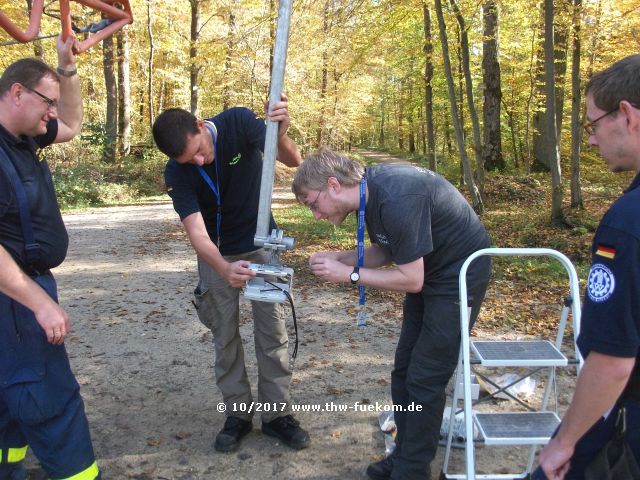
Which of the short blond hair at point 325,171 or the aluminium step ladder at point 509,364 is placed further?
the short blond hair at point 325,171

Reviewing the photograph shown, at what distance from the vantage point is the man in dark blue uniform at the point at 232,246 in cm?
317

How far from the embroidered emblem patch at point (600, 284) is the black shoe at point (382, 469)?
1.98 metres

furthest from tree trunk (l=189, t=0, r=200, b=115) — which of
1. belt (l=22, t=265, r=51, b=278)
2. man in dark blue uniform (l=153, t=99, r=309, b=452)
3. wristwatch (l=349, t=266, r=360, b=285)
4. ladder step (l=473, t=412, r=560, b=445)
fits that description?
ladder step (l=473, t=412, r=560, b=445)

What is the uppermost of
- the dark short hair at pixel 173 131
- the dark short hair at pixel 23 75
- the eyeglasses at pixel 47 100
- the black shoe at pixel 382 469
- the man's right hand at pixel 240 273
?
the dark short hair at pixel 23 75

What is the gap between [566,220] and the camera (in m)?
9.75

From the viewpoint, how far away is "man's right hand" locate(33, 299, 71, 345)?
2305mm

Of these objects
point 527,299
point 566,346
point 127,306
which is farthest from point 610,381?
point 127,306

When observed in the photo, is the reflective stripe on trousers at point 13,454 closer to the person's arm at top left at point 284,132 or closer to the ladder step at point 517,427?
the person's arm at top left at point 284,132

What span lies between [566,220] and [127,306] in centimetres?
801

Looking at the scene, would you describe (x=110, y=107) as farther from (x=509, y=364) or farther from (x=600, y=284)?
(x=600, y=284)

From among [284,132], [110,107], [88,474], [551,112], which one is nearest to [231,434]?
[88,474]

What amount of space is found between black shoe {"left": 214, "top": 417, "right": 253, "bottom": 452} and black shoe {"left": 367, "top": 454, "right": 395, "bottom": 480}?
0.93 m

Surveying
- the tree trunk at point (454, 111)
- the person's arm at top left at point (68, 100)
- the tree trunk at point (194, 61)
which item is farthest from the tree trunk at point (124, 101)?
the person's arm at top left at point (68, 100)

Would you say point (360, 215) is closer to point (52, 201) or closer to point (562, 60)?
point (52, 201)
